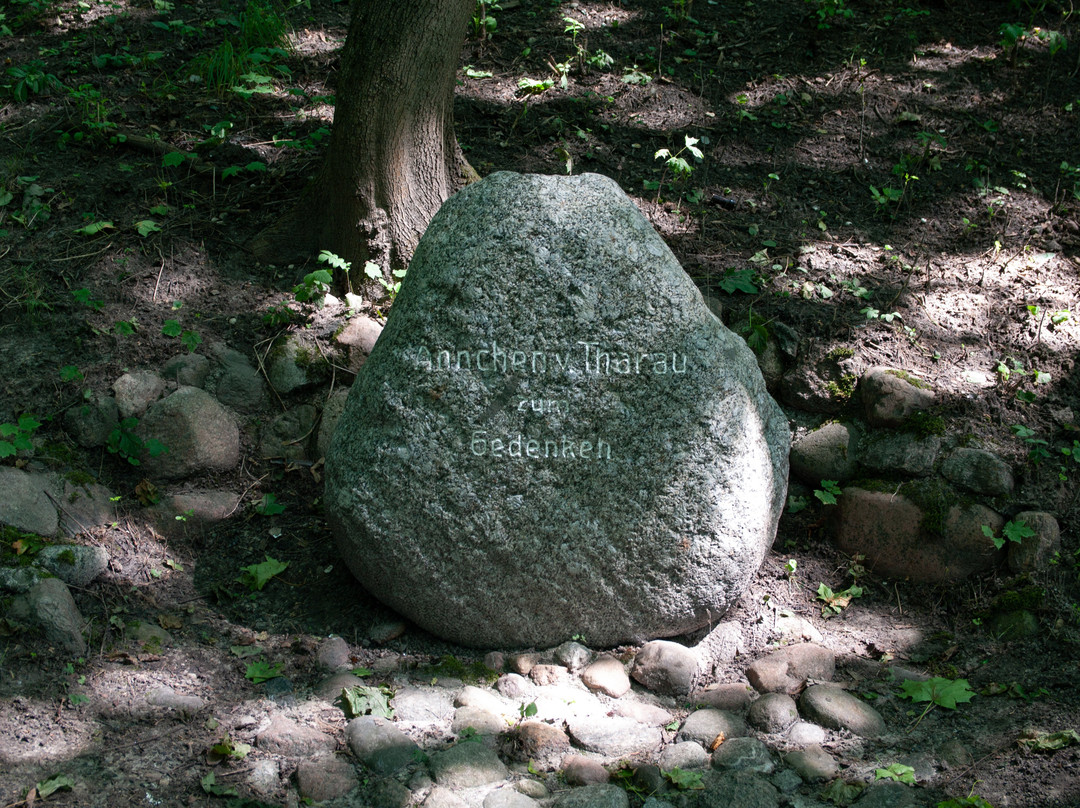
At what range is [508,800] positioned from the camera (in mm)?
2316

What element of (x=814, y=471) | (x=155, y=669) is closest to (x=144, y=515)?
(x=155, y=669)

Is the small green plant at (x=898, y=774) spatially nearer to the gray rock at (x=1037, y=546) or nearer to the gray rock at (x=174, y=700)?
the gray rock at (x=1037, y=546)

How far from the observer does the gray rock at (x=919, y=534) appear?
10.9 feet

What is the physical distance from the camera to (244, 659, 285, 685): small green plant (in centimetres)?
272

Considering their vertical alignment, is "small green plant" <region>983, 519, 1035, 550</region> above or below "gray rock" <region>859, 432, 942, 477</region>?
below

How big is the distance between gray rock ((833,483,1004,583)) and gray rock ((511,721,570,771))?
158 cm

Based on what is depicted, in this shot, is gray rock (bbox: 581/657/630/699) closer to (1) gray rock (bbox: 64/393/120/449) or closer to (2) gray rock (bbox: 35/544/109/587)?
(2) gray rock (bbox: 35/544/109/587)

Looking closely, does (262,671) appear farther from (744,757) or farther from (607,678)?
(744,757)

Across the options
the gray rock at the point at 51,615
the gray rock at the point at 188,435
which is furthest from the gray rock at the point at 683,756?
the gray rock at the point at 188,435

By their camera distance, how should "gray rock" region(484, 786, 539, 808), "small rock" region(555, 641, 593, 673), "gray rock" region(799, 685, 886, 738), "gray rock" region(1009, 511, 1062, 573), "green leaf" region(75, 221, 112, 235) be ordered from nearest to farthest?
"gray rock" region(484, 786, 539, 808), "gray rock" region(799, 685, 886, 738), "small rock" region(555, 641, 593, 673), "gray rock" region(1009, 511, 1062, 573), "green leaf" region(75, 221, 112, 235)

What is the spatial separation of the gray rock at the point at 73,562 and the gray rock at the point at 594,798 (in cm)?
179

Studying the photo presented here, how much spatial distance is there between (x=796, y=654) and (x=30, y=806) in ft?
7.65

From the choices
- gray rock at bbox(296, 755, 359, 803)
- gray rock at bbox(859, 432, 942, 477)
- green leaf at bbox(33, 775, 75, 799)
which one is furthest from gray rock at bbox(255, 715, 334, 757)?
gray rock at bbox(859, 432, 942, 477)

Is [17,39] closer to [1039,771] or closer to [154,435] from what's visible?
[154,435]
